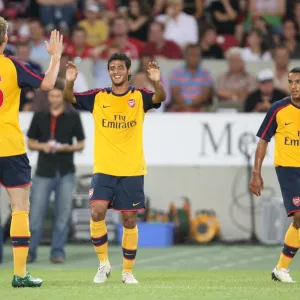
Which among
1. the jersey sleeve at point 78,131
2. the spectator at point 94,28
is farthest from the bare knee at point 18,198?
the spectator at point 94,28

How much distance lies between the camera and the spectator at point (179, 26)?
72.7 ft

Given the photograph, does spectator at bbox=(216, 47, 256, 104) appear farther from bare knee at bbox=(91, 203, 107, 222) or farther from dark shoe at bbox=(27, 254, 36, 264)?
bare knee at bbox=(91, 203, 107, 222)

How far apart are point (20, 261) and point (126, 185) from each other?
1586 mm

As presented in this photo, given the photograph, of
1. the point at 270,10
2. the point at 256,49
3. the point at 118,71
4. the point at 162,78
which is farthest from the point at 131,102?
the point at 270,10

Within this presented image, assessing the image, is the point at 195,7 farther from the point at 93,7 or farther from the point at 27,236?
the point at 27,236

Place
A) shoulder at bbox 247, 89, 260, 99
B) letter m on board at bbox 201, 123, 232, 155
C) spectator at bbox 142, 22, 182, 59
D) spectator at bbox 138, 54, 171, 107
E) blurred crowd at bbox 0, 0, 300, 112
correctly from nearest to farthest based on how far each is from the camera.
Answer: letter m on board at bbox 201, 123, 232, 155, shoulder at bbox 247, 89, 260, 99, spectator at bbox 138, 54, 171, 107, blurred crowd at bbox 0, 0, 300, 112, spectator at bbox 142, 22, 182, 59

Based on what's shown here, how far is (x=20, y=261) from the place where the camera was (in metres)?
10.4

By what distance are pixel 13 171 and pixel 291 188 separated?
2965 mm

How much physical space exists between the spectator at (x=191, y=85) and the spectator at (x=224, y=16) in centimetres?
313

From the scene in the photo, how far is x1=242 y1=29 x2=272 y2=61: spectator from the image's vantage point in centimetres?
2131

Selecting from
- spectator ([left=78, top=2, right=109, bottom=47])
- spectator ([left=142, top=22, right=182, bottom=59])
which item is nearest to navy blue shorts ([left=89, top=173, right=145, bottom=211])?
spectator ([left=142, top=22, right=182, bottom=59])

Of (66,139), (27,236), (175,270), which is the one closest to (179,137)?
(66,139)

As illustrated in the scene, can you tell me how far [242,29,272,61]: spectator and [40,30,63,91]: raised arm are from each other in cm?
1112

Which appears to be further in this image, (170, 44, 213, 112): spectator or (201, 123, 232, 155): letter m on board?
(170, 44, 213, 112): spectator
